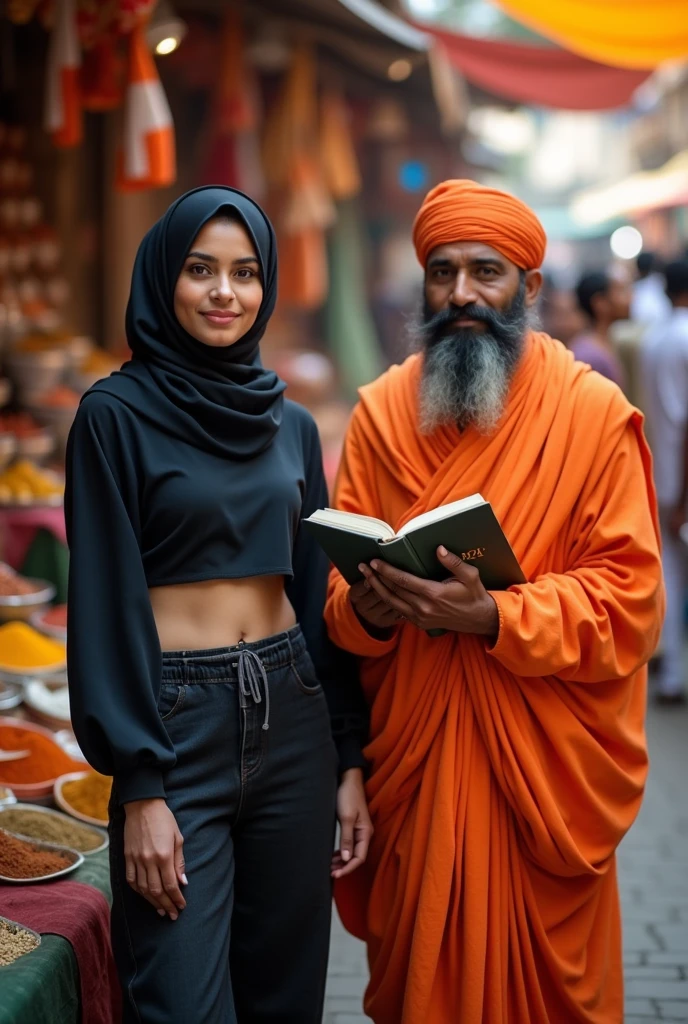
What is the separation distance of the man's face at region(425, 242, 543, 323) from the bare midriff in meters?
0.84

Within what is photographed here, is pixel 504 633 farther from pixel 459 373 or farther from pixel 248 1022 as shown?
pixel 248 1022

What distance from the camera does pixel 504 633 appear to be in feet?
8.39

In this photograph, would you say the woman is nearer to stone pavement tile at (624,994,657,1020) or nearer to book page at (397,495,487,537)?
book page at (397,495,487,537)

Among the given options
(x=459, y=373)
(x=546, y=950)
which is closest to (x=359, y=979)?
(x=546, y=950)

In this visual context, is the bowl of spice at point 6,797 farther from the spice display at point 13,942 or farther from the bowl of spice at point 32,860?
the spice display at point 13,942

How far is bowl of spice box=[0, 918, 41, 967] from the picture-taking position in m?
2.52

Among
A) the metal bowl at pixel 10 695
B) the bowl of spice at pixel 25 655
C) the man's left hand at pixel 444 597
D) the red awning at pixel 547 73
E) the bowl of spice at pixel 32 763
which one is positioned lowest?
the bowl of spice at pixel 32 763

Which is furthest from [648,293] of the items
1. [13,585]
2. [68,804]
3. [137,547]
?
[137,547]

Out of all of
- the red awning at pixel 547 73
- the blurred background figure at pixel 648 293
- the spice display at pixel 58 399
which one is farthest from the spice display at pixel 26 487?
the red awning at pixel 547 73

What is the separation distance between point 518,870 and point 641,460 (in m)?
0.98

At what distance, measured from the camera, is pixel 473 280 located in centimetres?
289

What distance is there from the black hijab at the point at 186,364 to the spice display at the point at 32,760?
1529 millimetres

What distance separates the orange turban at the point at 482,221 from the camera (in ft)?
9.33

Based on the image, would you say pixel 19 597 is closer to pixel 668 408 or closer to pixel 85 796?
pixel 85 796
